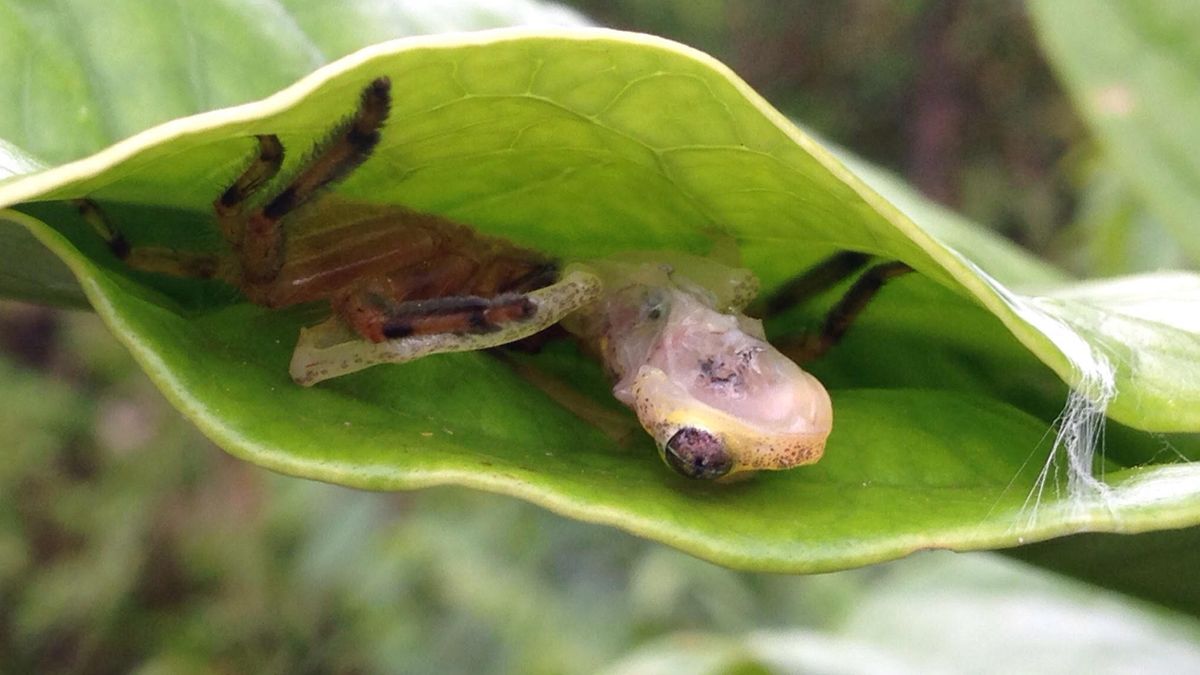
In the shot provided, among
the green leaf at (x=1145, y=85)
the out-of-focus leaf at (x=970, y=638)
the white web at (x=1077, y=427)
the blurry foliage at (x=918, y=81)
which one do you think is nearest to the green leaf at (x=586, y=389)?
the white web at (x=1077, y=427)

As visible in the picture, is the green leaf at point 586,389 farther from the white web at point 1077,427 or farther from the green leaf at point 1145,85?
the green leaf at point 1145,85

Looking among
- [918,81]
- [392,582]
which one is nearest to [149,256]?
[392,582]

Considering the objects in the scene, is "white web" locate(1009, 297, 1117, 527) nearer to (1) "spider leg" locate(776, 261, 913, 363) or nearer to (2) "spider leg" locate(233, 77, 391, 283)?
(1) "spider leg" locate(776, 261, 913, 363)

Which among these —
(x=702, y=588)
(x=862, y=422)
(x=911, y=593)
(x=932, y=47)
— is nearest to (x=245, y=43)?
(x=862, y=422)

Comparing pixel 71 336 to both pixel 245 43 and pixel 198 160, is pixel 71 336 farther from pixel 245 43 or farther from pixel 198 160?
pixel 198 160

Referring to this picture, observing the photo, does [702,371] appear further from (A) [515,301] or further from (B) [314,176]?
(B) [314,176]

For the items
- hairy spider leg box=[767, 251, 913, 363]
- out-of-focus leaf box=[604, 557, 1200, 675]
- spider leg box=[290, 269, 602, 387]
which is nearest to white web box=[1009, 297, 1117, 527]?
hairy spider leg box=[767, 251, 913, 363]

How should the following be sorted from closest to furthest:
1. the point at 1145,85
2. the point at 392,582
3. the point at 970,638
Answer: the point at 1145,85 → the point at 970,638 → the point at 392,582
